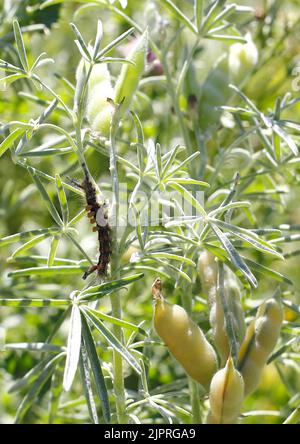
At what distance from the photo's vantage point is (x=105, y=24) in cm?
138

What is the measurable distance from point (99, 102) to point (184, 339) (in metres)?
0.27

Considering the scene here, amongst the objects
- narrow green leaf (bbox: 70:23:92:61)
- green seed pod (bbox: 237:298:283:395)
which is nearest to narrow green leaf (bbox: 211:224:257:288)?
green seed pod (bbox: 237:298:283:395)

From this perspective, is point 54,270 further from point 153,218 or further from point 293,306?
point 293,306

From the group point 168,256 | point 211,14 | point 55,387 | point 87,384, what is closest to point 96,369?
point 87,384

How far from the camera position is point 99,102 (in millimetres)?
740

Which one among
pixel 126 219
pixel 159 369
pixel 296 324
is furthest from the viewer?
pixel 159 369

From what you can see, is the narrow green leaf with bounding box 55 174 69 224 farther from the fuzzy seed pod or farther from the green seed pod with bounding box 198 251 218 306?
the fuzzy seed pod

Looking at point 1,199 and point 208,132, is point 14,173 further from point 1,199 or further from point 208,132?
point 208,132

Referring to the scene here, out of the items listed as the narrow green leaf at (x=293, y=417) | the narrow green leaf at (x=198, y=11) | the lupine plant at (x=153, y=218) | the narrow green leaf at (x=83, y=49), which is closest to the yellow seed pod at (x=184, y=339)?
the lupine plant at (x=153, y=218)

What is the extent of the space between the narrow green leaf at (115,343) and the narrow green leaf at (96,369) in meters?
0.01

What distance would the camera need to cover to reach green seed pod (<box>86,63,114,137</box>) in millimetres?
730

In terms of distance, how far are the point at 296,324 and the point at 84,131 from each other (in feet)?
1.17

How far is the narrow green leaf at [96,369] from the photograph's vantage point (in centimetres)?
66
